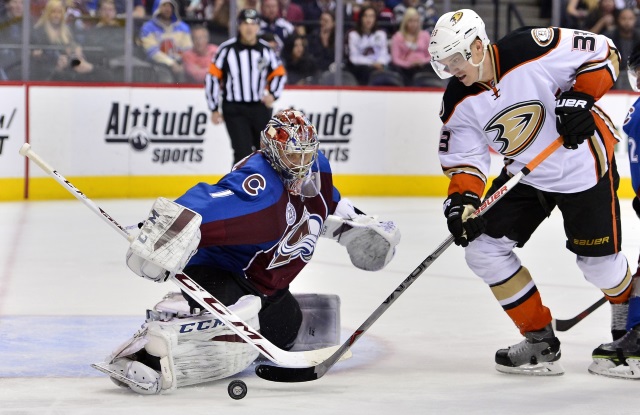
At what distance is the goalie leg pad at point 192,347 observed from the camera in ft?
11.1

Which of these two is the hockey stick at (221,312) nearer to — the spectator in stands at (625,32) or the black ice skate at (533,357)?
the black ice skate at (533,357)

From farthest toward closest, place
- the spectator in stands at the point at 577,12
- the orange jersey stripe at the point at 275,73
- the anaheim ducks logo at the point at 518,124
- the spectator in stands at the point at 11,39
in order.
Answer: the spectator in stands at the point at 577,12, the spectator in stands at the point at 11,39, the orange jersey stripe at the point at 275,73, the anaheim ducks logo at the point at 518,124

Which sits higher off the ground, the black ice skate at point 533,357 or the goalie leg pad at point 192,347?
the goalie leg pad at point 192,347

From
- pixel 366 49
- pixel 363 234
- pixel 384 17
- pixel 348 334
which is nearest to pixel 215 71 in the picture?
pixel 366 49

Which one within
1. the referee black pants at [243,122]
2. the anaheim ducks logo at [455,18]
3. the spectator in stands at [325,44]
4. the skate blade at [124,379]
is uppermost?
the anaheim ducks logo at [455,18]

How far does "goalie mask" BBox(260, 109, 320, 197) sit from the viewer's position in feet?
11.7

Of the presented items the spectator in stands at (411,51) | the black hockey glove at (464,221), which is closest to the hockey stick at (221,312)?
the black hockey glove at (464,221)

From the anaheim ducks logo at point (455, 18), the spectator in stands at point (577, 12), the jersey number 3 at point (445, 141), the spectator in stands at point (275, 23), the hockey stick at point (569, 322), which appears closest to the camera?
the anaheim ducks logo at point (455, 18)

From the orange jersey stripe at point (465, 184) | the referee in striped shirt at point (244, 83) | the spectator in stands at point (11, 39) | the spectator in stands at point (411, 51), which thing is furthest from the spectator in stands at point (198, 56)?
the orange jersey stripe at point (465, 184)

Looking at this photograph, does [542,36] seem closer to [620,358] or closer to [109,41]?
[620,358]

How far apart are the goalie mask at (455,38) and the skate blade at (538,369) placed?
2.95 ft

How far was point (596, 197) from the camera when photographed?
375cm

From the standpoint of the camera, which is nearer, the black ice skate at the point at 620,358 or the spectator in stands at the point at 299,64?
the black ice skate at the point at 620,358

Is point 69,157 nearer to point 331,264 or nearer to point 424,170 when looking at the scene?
point 424,170
